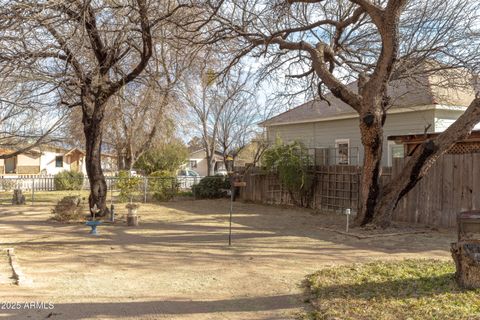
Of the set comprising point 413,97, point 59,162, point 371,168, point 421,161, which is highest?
point 413,97

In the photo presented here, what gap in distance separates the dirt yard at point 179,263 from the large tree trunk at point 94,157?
1494 millimetres

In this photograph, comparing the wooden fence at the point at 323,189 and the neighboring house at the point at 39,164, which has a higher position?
the neighboring house at the point at 39,164

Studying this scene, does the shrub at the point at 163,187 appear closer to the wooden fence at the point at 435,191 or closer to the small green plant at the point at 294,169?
the small green plant at the point at 294,169

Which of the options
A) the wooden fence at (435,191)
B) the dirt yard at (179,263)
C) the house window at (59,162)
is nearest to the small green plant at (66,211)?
the dirt yard at (179,263)

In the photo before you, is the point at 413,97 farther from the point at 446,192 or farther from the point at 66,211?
the point at 66,211

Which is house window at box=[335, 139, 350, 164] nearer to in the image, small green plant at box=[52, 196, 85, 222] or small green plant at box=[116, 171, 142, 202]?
small green plant at box=[116, 171, 142, 202]

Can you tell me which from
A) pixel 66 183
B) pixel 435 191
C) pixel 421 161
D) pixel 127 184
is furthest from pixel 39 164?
pixel 421 161

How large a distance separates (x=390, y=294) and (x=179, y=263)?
3.67 m

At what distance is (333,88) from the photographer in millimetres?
12297

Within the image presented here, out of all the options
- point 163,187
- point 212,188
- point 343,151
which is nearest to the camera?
point 343,151

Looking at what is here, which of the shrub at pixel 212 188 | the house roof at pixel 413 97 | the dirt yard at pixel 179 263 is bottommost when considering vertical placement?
the dirt yard at pixel 179 263

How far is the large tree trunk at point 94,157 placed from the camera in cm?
1488

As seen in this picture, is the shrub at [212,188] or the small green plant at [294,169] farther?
the shrub at [212,188]

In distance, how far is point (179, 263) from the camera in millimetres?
8125
